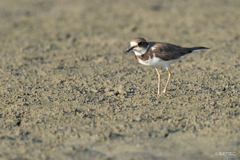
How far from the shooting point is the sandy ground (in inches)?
159

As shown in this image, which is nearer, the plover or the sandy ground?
the sandy ground

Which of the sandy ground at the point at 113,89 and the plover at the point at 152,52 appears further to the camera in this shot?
the plover at the point at 152,52

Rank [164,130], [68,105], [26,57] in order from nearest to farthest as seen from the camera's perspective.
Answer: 1. [164,130]
2. [68,105]
3. [26,57]

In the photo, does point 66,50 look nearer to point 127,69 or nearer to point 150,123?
point 127,69

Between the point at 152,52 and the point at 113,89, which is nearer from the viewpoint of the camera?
the point at 152,52

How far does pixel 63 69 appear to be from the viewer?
7.19 m

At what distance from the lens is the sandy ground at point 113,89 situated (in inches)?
159

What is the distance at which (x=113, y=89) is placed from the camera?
5957mm

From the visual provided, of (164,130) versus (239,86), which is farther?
(239,86)

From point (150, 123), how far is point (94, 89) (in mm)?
1686

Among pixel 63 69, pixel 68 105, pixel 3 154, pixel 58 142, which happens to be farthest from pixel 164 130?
pixel 63 69

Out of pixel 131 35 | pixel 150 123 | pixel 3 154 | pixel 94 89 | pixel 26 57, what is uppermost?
pixel 131 35

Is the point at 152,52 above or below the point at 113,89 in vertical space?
above

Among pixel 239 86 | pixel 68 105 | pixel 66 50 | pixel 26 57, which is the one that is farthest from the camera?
pixel 66 50
